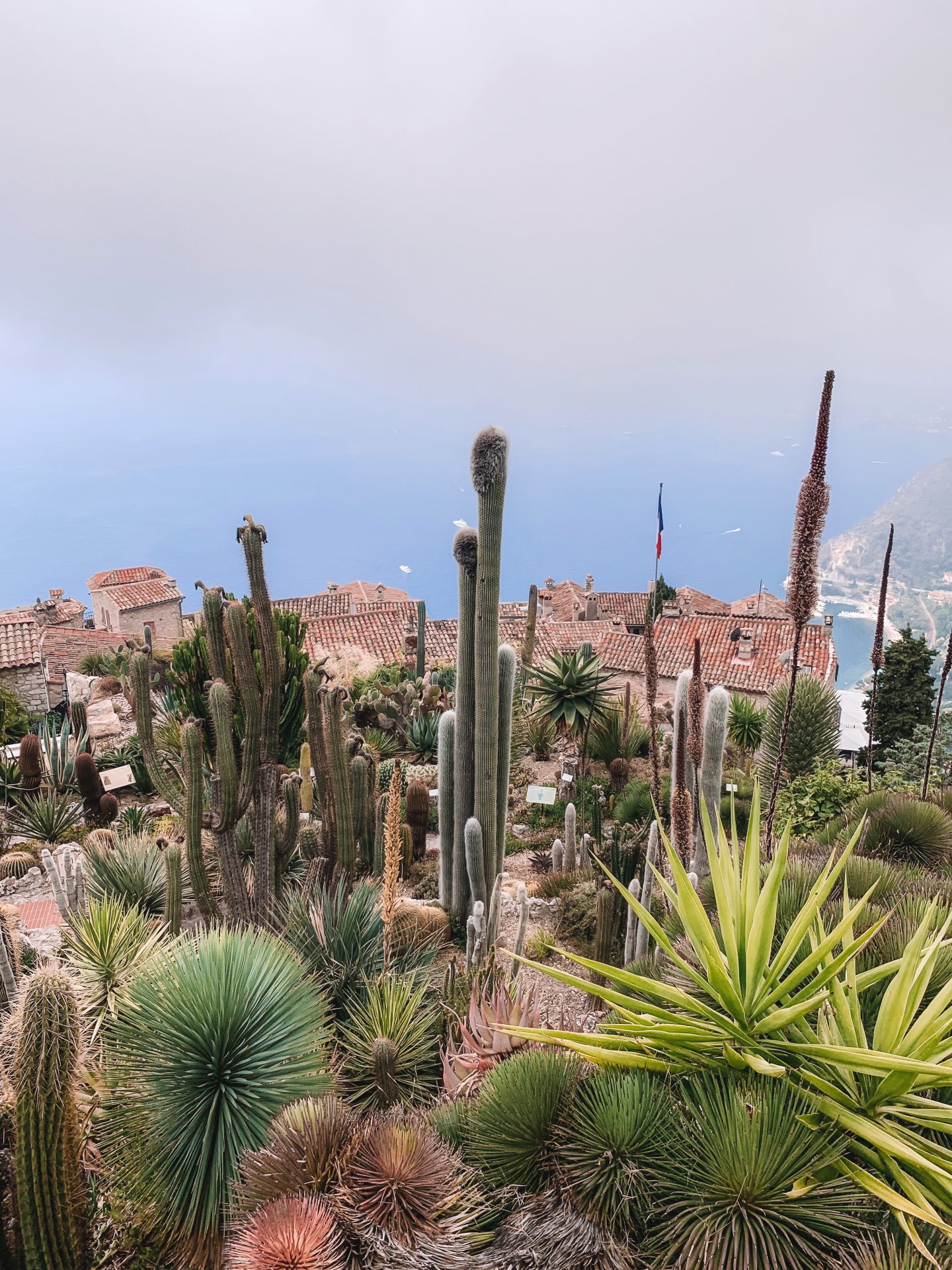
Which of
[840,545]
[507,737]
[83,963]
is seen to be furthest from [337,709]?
[840,545]

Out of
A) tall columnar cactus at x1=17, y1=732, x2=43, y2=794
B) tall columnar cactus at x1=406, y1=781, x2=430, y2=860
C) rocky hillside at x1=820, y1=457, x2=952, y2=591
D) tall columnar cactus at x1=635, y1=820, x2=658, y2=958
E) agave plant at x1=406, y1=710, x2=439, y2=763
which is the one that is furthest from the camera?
rocky hillside at x1=820, y1=457, x2=952, y2=591

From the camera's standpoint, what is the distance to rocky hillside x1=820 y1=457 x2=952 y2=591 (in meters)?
85.4

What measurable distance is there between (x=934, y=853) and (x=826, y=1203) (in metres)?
4.07

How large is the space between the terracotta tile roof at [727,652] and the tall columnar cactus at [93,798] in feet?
40.8

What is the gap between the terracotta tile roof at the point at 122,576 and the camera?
3077 cm

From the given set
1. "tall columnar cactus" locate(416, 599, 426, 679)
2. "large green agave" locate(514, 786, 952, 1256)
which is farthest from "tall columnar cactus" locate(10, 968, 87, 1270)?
"tall columnar cactus" locate(416, 599, 426, 679)

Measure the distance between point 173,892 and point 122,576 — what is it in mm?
29222

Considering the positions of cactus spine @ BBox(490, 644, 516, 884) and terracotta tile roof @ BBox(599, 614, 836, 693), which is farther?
terracotta tile roof @ BBox(599, 614, 836, 693)

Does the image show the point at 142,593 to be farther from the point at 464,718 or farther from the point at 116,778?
the point at 464,718

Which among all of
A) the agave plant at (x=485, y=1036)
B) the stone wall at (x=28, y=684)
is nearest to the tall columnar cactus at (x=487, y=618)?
the agave plant at (x=485, y=1036)

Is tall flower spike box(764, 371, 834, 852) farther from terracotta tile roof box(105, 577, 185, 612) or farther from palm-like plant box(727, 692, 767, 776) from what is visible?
terracotta tile roof box(105, 577, 185, 612)

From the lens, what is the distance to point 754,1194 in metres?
2.13

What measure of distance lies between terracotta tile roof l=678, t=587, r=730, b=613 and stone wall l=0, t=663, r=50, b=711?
26877 millimetres

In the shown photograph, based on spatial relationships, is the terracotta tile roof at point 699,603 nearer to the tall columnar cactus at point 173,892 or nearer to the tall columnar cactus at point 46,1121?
the tall columnar cactus at point 173,892
